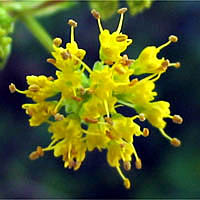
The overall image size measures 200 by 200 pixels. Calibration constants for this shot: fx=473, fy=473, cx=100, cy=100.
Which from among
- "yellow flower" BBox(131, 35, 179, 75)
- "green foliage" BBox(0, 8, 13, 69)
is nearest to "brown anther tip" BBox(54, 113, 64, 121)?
"yellow flower" BBox(131, 35, 179, 75)

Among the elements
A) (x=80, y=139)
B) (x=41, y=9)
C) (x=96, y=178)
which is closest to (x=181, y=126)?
(x=96, y=178)

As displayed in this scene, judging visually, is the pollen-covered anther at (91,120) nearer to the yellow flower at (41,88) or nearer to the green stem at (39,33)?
the yellow flower at (41,88)

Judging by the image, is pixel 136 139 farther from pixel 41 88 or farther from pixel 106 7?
pixel 41 88

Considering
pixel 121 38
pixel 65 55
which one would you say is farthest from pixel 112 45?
pixel 65 55

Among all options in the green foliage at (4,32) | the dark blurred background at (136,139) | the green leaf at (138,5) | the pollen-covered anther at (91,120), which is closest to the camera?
the pollen-covered anther at (91,120)

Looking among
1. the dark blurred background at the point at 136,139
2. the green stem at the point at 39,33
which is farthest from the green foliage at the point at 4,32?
the dark blurred background at the point at 136,139

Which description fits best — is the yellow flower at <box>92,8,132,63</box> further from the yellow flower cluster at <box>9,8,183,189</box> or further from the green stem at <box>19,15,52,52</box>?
the green stem at <box>19,15,52,52</box>

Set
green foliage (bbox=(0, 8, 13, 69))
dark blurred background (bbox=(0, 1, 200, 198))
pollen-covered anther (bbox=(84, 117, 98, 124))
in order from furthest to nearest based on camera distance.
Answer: dark blurred background (bbox=(0, 1, 200, 198)) → green foliage (bbox=(0, 8, 13, 69)) → pollen-covered anther (bbox=(84, 117, 98, 124))

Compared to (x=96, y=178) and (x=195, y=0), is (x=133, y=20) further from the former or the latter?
(x=96, y=178)
